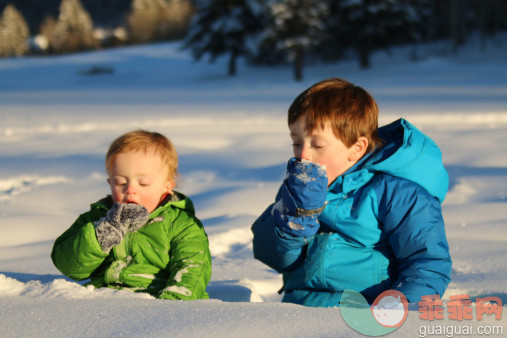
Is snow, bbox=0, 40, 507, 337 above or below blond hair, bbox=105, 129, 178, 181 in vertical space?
below

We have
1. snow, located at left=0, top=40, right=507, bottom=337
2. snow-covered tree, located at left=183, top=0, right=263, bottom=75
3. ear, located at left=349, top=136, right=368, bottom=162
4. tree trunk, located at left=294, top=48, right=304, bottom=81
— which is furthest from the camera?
snow-covered tree, located at left=183, top=0, right=263, bottom=75

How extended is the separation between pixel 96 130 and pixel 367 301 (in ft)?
19.7

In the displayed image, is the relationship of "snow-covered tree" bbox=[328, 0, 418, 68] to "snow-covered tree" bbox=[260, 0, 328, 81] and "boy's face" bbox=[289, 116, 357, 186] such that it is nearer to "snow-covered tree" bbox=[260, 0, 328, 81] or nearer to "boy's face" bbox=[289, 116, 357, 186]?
"snow-covered tree" bbox=[260, 0, 328, 81]

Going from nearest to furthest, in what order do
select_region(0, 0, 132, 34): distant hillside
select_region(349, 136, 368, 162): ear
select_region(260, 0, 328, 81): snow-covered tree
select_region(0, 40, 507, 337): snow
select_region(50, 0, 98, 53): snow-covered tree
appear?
1. select_region(0, 40, 507, 337): snow
2. select_region(349, 136, 368, 162): ear
3. select_region(260, 0, 328, 81): snow-covered tree
4. select_region(50, 0, 98, 53): snow-covered tree
5. select_region(0, 0, 132, 34): distant hillside

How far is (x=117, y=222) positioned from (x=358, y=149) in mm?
994

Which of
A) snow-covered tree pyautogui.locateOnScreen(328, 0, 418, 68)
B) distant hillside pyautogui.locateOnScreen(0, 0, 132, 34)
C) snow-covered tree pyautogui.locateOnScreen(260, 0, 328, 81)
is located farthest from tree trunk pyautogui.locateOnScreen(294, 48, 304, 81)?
distant hillside pyautogui.locateOnScreen(0, 0, 132, 34)

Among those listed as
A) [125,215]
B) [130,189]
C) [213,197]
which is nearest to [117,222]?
[125,215]

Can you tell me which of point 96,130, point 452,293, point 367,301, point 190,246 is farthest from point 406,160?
point 96,130

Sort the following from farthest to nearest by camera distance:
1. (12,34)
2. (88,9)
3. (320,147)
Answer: (88,9), (12,34), (320,147)

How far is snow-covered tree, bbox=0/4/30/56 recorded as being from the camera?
53.8 meters

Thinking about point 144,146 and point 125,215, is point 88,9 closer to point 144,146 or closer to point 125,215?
point 144,146

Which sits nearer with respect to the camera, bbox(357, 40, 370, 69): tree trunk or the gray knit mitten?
the gray knit mitten

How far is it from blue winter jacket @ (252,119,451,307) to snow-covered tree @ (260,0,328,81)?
19.2 metres

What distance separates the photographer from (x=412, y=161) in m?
2.03
